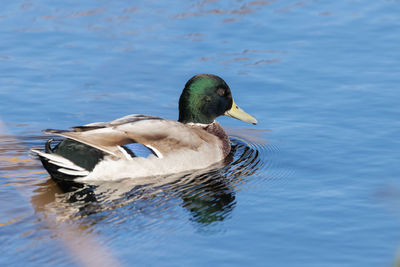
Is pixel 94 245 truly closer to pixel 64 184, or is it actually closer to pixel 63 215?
pixel 63 215

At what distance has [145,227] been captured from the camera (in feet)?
24.0

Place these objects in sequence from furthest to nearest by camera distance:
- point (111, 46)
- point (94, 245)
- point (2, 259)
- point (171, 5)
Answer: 1. point (171, 5)
2. point (111, 46)
3. point (94, 245)
4. point (2, 259)

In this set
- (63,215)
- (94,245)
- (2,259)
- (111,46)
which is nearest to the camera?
(2,259)

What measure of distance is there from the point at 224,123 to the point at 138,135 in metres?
2.44

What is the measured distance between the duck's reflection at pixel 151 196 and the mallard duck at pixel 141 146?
0.14 metres

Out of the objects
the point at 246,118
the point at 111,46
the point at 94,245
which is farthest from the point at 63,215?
the point at 111,46

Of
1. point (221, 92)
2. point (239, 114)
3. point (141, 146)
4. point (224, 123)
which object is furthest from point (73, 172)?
point (224, 123)

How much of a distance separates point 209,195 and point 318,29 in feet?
19.8

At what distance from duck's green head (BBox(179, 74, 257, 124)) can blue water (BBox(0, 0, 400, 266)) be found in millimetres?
502

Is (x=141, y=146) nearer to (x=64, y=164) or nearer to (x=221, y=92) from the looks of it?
(x=64, y=164)

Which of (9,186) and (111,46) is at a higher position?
(111,46)

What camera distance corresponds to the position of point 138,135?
8.88 meters

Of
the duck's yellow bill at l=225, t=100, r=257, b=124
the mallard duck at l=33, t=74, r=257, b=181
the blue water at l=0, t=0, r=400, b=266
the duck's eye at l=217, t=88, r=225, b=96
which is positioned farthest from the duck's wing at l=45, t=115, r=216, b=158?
the duck's yellow bill at l=225, t=100, r=257, b=124

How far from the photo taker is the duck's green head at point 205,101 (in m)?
9.88
